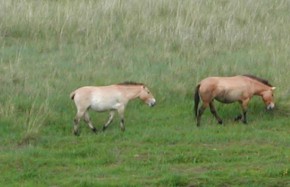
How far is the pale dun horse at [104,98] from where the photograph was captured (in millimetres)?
11492

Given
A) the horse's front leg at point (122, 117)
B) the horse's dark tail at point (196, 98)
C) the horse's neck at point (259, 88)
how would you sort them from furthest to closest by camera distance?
the horse's neck at point (259, 88)
the horse's dark tail at point (196, 98)
the horse's front leg at point (122, 117)

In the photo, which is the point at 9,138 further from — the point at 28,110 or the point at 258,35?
the point at 258,35

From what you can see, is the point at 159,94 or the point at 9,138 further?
the point at 159,94

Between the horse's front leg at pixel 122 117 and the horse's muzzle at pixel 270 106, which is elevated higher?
the horse's muzzle at pixel 270 106

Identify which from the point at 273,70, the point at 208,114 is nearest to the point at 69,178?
the point at 208,114

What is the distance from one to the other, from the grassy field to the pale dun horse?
9.9 inches

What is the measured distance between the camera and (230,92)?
1204 centimetres

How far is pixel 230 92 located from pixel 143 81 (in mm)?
2055

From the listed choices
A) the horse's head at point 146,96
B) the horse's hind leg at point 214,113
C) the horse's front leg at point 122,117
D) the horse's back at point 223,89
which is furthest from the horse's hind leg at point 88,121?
the horse's hind leg at point 214,113

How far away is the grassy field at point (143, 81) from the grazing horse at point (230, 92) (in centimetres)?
24

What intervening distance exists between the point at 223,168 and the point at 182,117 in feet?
9.14

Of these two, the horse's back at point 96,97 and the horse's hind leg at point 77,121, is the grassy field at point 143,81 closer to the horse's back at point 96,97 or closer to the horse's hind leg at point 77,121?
the horse's hind leg at point 77,121

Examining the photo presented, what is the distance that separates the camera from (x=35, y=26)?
54.7 ft

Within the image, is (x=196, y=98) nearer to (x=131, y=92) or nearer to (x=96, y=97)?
(x=131, y=92)
